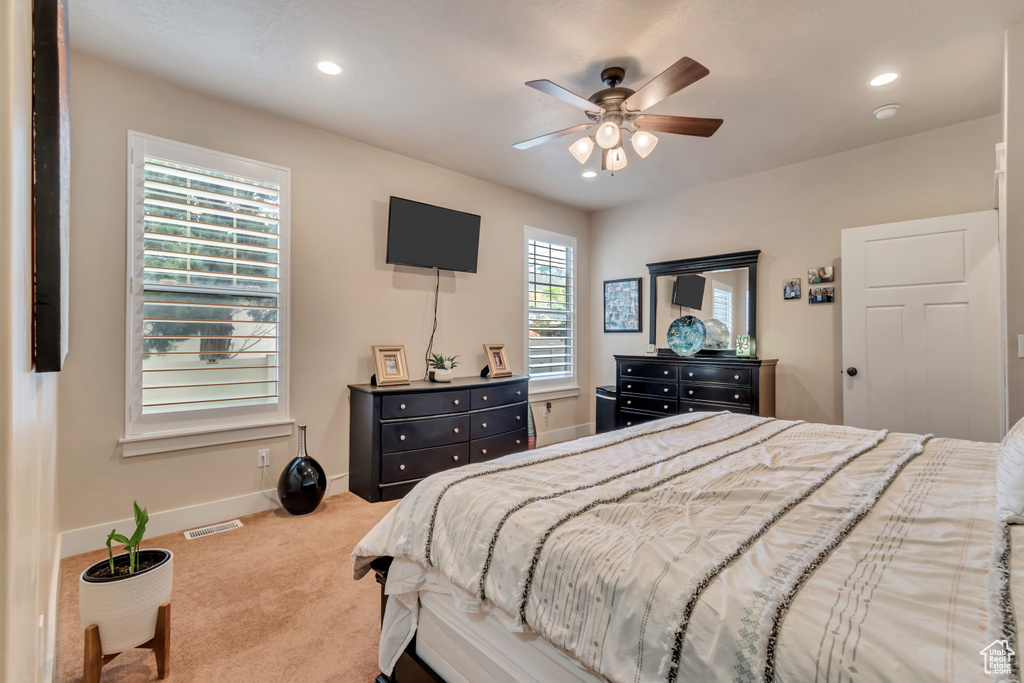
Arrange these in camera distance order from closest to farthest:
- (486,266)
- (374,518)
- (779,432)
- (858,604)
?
(858,604) < (779,432) < (374,518) < (486,266)

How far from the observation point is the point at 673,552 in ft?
3.21

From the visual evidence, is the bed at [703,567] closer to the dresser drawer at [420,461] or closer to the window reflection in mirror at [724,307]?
the dresser drawer at [420,461]

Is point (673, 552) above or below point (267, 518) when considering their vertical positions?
above

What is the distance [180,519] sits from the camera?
280 cm

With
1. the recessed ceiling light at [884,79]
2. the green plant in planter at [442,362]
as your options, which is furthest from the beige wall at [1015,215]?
the green plant in planter at [442,362]

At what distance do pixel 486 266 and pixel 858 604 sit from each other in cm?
396

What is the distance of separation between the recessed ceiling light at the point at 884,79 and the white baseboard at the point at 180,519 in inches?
171

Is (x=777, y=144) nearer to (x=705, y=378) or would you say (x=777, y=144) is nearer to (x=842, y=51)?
(x=842, y=51)

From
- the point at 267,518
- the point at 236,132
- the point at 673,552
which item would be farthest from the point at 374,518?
the point at 236,132

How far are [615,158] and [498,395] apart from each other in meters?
2.10

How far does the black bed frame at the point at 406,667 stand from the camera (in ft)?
4.58

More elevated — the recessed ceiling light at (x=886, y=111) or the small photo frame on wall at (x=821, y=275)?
the recessed ceiling light at (x=886, y=111)

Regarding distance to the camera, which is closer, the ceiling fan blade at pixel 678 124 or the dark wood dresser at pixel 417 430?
the ceiling fan blade at pixel 678 124

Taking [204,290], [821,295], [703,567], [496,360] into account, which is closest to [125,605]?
[703,567]
